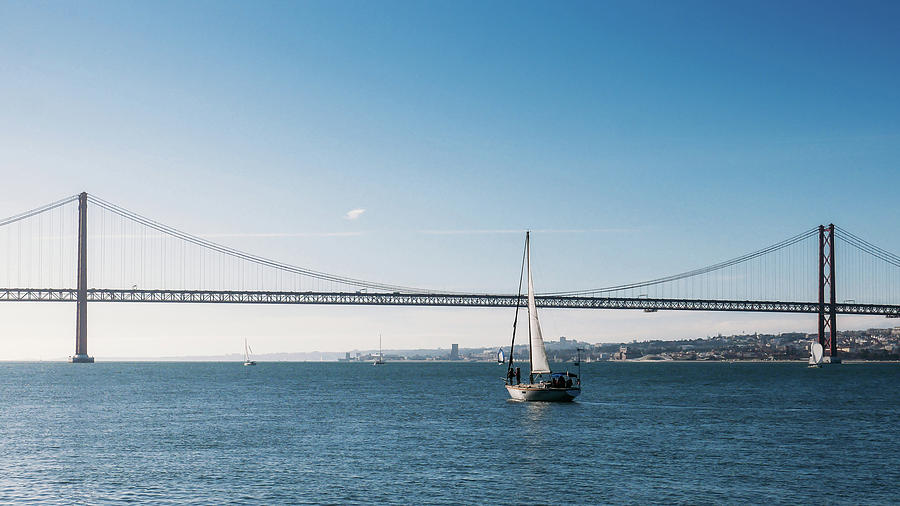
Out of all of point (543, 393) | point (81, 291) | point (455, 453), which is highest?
point (81, 291)

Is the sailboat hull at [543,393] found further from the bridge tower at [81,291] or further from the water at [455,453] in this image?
the bridge tower at [81,291]

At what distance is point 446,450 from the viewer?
40.5 meters


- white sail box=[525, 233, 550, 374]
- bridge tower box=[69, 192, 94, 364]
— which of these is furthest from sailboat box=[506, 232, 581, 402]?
bridge tower box=[69, 192, 94, 364]

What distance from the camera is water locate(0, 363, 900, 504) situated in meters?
30.2

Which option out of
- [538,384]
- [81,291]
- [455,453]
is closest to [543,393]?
[538,384]

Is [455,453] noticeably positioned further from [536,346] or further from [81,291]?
[81,291]

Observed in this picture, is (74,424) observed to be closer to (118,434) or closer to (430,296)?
(118,434)

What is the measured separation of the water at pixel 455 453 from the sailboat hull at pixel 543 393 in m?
1.61

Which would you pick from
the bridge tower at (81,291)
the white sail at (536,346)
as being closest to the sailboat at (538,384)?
the white sail at (536,346)

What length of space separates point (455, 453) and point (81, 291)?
121m

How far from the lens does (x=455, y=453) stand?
1554 inches

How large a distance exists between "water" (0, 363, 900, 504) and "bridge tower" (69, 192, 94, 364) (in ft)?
267

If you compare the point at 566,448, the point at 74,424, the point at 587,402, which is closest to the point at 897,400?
the point at 587,402

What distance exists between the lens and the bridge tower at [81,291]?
476 feet
